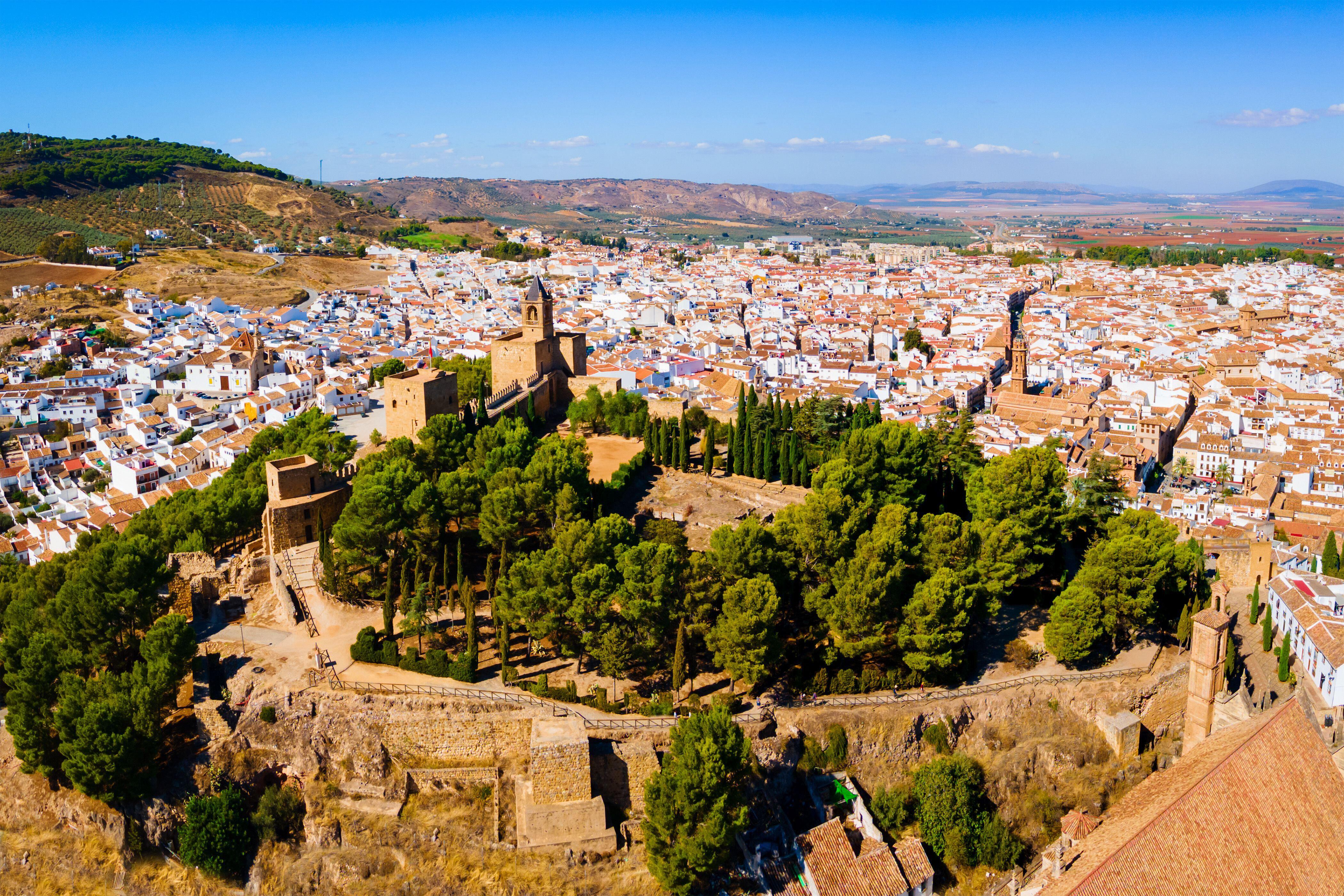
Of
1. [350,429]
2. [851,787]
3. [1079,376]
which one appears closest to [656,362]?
[350,429]

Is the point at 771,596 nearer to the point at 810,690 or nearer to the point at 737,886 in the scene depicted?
the point at 810,690

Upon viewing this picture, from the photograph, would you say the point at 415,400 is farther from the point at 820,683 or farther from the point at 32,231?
the point at 32,231

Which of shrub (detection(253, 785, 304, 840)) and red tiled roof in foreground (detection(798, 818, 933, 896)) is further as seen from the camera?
shrub (detection(253, 785, 304, 840))

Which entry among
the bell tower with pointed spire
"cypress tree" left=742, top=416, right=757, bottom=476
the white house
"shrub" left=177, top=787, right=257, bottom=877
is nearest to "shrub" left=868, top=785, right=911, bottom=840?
the white house

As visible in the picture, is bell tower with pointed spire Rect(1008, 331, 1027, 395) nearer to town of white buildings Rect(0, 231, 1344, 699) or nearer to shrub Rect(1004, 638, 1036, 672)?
town of white buildings Rect(0, 231, 1344, 699)

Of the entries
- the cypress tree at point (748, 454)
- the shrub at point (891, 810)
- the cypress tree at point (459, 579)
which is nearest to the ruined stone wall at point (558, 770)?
the cypress tree at point (459, 579)

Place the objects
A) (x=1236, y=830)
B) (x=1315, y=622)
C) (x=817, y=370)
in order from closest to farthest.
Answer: (x=1236, y=830)
(x=1315, y=622)
(x=817, y=370)

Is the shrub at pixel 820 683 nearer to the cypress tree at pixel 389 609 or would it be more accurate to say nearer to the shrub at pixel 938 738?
the shrub at pixel 938 738

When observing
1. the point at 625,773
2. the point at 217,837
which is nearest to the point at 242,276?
the point at 217,837

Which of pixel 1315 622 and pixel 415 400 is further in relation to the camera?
pixel 415 400
